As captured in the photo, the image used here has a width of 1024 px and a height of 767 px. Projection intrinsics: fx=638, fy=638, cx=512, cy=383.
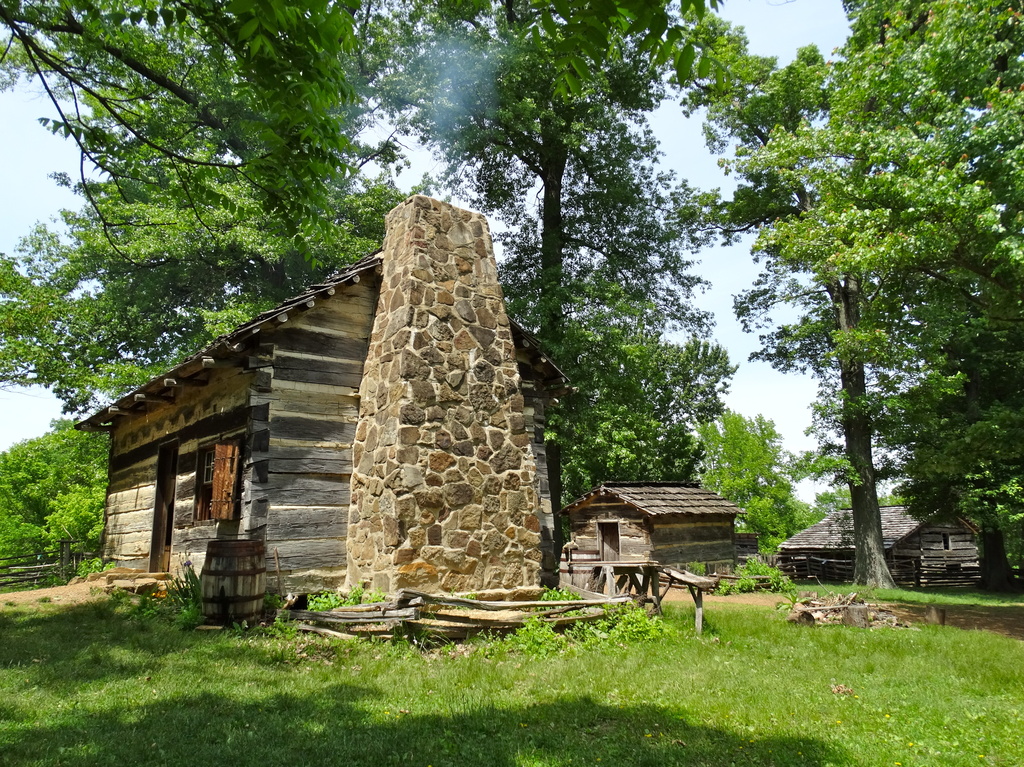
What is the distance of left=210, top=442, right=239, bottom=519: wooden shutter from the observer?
9836mm

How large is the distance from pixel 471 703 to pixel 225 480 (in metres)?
5.94

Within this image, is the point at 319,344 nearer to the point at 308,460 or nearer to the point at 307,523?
the point at 308,460

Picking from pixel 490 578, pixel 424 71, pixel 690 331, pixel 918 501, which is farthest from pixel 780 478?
pixel 490 578

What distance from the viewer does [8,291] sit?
1772 centimetres

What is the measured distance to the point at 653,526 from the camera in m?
21.0

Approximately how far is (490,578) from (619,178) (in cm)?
1644

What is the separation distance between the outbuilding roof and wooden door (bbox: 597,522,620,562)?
10197 millimetres

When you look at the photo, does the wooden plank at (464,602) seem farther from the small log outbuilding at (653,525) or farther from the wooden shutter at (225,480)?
the small log outbuilding at (653,525)

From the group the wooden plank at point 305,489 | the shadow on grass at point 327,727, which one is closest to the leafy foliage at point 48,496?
the wooden plank at point 305,489

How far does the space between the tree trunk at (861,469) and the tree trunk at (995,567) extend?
7.42 metres

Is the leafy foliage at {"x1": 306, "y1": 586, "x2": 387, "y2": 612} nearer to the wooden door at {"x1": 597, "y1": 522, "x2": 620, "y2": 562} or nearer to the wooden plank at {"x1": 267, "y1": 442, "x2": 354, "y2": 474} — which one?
the wooden plank at {"x1": 267, "y1": 442, "x2": 354, "y2": 474}

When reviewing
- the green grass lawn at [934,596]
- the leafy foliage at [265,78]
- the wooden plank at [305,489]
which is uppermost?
the leafy foliage at [265,78]

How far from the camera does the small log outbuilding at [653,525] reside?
69.5 feet

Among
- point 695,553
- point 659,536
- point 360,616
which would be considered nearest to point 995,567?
point 695,553
